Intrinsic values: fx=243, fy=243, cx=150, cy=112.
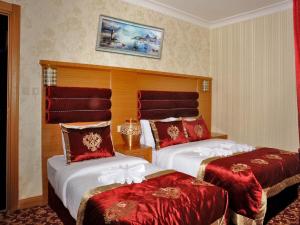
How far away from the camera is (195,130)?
3.76 meters

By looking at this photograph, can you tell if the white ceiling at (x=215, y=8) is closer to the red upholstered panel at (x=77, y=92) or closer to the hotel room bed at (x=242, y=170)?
the red upholstered panel at (x=77, y=92)

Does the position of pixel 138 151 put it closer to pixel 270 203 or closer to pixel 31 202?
pixel 31 202

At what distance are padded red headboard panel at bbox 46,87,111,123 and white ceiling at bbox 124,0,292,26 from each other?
1564 mm

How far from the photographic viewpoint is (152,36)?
3918 millimetres

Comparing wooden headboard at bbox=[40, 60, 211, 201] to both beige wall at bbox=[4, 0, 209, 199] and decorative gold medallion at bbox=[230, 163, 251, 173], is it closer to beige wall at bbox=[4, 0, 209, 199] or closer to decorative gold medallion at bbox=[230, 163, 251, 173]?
beige wall at bbox=[4, 0, 209, 199]

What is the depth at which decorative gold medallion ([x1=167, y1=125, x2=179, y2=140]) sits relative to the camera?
3.46 m

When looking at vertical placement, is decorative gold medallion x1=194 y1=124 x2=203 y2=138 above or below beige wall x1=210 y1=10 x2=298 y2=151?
below

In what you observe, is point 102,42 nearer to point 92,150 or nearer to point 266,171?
point 92,150

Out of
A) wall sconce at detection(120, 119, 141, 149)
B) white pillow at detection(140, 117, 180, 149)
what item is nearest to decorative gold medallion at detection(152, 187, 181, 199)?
wall sconce at detection(120, 119, 141, 149)

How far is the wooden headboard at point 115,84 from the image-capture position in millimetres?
2949

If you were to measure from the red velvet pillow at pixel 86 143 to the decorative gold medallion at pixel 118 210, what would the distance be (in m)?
1.13

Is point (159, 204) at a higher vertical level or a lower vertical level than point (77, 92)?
lower

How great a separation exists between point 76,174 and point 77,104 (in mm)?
1107

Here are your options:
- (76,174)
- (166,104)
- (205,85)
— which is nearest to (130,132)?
(166,104)
